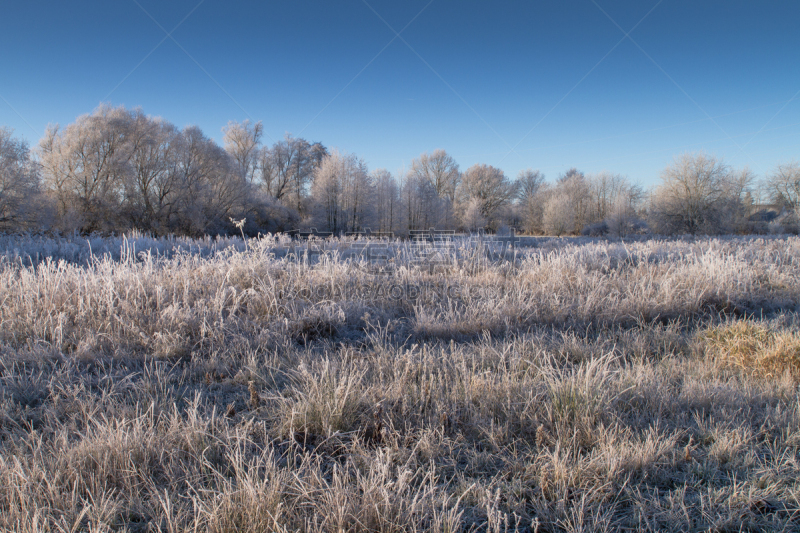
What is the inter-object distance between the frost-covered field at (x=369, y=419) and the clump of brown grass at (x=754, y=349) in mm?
21

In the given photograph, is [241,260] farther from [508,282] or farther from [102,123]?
[102,123]

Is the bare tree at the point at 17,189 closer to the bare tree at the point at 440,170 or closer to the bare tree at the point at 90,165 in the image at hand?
the bare tree at the point at 90,165

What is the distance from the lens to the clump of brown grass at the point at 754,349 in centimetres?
286

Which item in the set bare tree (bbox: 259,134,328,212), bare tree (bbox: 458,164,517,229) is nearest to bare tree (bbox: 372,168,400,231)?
bare tree (bbox: 259,134,328,212)

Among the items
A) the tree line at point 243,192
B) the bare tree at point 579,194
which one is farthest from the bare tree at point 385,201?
the bare tree at point 579,194

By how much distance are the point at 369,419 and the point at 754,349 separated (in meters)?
3.78

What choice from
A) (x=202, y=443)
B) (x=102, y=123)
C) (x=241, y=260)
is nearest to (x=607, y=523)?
(x=202, y=443)

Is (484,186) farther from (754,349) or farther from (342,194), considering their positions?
(754,349)

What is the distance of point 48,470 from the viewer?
159 centimetres

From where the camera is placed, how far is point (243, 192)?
101 feet

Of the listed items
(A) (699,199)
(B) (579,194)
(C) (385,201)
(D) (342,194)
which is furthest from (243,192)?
(B) (579,194)

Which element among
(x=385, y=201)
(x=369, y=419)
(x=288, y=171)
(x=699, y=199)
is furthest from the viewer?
(x=288, y=171)

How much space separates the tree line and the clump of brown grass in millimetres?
23512

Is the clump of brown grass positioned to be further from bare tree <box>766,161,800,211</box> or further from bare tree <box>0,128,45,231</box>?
bare tree <box>766,161,800,211</box>
